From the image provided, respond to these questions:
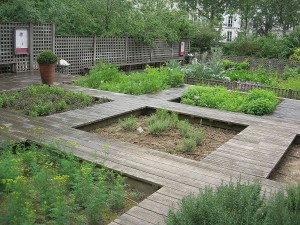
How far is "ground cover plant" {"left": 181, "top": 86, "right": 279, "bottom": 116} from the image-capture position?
23.6ft

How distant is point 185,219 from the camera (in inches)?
94.7

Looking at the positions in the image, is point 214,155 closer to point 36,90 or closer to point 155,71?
point 36,90

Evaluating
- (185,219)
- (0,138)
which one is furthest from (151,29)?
(185,219)

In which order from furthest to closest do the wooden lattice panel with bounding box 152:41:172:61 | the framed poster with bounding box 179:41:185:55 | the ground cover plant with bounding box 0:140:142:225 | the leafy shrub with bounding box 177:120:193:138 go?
the framed poster with bounding box 179:41:185:55 < the wooden lattice panel with bounding box 152:41:172:61 < the leafy shrub with bounding box 177:120:193:138 < the ground cover plant with bounding box 0:140:142:225

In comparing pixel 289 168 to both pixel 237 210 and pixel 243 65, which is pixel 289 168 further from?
pixel 243 65

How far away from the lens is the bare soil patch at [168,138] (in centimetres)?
510

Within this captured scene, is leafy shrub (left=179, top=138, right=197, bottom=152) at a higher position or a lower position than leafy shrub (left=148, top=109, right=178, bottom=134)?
lower

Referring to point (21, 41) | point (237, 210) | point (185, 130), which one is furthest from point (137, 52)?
point (237, 210)

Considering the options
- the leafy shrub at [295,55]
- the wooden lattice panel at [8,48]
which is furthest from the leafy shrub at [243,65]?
the wooden lattice panel at [8,48]

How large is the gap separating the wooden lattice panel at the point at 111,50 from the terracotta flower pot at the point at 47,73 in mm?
4480

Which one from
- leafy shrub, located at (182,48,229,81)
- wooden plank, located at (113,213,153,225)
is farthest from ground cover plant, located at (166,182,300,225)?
leafy shrub, located at (182,48,229,81)

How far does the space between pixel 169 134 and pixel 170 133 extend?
0.19 feet

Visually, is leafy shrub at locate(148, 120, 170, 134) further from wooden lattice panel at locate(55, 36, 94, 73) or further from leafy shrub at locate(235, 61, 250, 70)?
leafy shrub at locate(235, 61, 250, 70)

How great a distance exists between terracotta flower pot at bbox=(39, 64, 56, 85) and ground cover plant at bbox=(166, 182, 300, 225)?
22.6 feet
